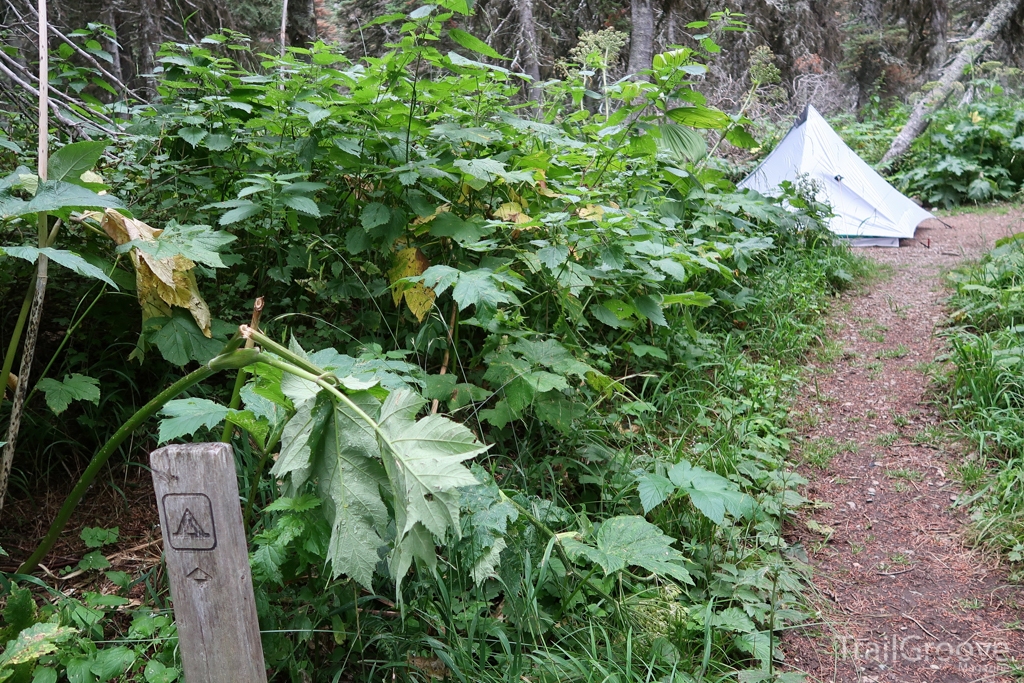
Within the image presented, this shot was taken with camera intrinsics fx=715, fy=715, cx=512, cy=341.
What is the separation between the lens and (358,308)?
3393 millimetres

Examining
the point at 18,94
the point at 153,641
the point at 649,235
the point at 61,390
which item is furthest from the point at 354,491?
the point at 18,94

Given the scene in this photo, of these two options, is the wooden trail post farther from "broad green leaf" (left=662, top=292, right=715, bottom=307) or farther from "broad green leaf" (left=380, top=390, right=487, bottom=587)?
"broad green leaf" (left=662, top=292, right=715, bottom=307)

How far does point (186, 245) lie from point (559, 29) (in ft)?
28.6

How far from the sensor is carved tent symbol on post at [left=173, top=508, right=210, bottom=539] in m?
1.46

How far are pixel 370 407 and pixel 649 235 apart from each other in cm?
223

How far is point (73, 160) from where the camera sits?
201cm

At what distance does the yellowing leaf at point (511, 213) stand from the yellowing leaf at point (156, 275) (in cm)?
133

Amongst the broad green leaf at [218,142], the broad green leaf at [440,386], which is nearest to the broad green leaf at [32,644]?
the broad green leaf at [440,386]

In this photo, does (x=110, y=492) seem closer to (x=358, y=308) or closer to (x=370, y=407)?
(x=358, y=308)

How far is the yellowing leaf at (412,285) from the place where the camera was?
2963mm

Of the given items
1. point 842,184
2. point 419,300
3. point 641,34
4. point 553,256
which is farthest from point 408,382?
point 842,184

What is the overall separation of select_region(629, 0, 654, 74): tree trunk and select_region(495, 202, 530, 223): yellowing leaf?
16.7 ft

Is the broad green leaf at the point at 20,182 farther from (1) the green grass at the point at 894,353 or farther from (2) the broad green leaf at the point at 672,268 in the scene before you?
(1) the green grass at the point at 894,353

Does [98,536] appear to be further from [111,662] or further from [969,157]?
[969,157]
